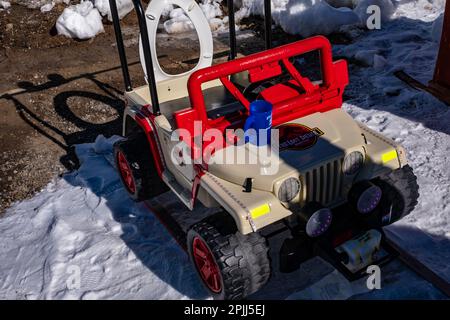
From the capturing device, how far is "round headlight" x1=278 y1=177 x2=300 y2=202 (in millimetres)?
3326

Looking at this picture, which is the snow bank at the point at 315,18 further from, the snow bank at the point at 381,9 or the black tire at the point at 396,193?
the black tire at the point at 396,193

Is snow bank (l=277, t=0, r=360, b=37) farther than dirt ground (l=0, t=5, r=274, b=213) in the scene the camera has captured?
Yes

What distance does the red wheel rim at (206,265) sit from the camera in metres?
3.52

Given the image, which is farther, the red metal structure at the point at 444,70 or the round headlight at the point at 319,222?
the red metal structure at the point at 444,70

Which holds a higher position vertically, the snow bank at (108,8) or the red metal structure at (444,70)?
the snow bank at (108,8)

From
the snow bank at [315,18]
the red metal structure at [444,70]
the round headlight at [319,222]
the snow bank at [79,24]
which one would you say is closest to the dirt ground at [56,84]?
the snow bank at [79,24]

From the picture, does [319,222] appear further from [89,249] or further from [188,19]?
[188,19]

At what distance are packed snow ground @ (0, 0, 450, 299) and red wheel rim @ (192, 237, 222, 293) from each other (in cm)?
16

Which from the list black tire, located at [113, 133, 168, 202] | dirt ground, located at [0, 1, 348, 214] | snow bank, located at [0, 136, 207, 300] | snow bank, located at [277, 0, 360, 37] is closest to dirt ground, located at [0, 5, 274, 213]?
dirt ground, located at [0, 1, 348, 214]

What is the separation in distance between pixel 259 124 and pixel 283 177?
46 centimetres

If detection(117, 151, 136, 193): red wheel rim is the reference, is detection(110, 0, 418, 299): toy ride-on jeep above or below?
above

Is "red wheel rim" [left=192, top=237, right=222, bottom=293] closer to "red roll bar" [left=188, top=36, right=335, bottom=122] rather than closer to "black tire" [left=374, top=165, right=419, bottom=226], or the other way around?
"red roll bar" [left=188, top=36, right=335, bottom=122]

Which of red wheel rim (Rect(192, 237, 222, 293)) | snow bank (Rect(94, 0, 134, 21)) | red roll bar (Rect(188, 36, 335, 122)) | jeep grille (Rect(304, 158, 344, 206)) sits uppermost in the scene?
red roll bar (Rect(188, 36, 335, 122))

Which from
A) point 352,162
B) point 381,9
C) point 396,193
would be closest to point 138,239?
point 352,162
